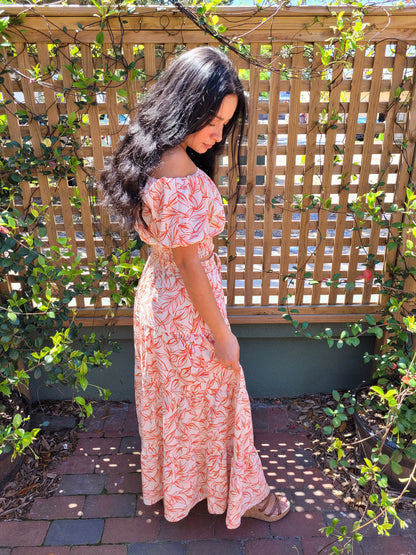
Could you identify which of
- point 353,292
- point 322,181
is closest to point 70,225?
point 322,181

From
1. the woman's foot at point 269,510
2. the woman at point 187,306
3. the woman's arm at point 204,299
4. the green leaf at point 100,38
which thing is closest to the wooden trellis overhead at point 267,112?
the green leaf at point 100,38

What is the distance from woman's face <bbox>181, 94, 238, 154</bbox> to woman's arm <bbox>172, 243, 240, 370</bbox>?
35 cm

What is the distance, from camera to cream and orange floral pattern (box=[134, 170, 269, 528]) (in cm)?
156

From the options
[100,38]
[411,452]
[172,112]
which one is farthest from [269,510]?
[100,38]

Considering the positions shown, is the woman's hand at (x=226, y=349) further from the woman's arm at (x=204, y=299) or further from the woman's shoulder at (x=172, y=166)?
the woman's shoulder at (x=172, y=166)

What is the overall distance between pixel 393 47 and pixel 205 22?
3.06ft

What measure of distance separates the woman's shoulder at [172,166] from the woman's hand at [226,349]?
1.93 ft

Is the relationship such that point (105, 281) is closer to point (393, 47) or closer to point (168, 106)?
point (168, 106)

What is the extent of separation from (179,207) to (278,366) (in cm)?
163

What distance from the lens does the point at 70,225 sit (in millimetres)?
2469

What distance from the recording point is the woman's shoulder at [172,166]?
1.46 metres

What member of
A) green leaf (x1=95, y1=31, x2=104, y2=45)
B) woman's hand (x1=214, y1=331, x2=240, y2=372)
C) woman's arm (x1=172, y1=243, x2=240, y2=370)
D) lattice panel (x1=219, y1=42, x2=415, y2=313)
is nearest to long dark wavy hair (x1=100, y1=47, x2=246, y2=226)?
woman's arm (x1=172, y1=243, x2=240, y2=370)

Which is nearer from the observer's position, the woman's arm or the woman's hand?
the woman's arm

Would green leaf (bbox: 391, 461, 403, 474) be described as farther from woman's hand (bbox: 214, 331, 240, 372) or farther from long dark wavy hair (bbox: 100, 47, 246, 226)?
long dark wavy hair (bbox: 100, 47, 246, 226)
